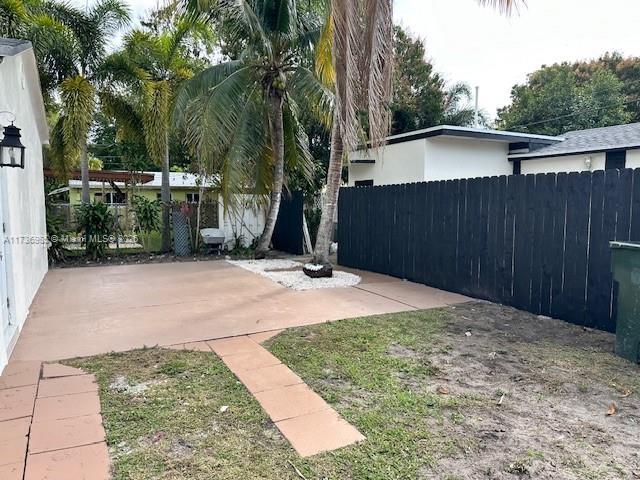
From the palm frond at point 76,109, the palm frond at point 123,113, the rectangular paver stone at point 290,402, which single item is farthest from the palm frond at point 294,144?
the rectangular paver stone at point 290,402

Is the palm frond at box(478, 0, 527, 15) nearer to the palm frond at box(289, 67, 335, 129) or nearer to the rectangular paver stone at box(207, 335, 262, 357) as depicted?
the rectangular paver stone at box(207, 335, 262, 357)

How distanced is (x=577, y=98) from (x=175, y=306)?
21.7 m

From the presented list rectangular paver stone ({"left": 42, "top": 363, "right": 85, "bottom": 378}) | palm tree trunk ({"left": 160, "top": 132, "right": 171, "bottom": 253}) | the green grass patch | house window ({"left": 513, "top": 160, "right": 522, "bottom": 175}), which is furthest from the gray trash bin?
palm tree trunk ({"left": 160, "top": 132, "right": 171, "bottom": 253})

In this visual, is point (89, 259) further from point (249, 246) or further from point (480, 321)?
point (480, 321)

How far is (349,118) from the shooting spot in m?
5.74

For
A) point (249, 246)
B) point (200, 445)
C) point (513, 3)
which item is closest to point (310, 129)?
point (249, 246)

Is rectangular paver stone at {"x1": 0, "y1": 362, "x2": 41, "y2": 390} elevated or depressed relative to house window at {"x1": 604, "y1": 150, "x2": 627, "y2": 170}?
depressed

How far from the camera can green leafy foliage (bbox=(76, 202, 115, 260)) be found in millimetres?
11352

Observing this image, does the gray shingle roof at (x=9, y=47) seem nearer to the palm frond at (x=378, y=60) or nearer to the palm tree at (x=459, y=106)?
the palm frond at (x=378, y=60)

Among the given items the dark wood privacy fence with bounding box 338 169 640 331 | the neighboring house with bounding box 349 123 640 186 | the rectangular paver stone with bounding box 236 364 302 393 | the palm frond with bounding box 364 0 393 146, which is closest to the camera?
the rectangular paver stone with bounding box 236 364 302 393

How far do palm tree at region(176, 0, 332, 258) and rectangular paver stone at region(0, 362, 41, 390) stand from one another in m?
6.49

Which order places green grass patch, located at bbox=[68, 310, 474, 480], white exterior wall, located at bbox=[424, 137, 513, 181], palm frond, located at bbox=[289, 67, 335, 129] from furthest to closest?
white exterior wall, located at bbox=[424, 137, 513, 181]
palm frond, located at bbox=[289, 67, 335, 129]
green grass patch, located at bbox=[68, 310, 474, 480]

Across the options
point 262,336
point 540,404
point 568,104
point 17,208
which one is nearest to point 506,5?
point 540,404

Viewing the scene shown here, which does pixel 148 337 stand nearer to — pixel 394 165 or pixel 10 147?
pixel 10 147
